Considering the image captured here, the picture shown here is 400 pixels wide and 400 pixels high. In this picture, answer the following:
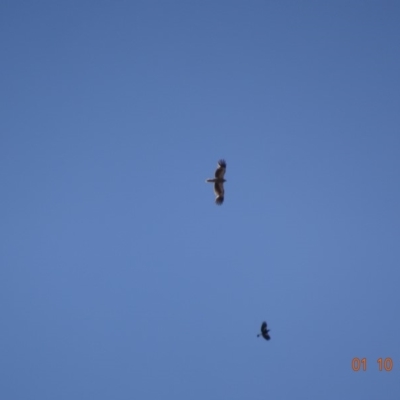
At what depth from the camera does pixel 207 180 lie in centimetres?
734

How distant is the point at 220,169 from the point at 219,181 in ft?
0.49

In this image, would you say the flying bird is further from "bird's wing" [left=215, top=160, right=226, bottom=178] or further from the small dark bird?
the small dark bird

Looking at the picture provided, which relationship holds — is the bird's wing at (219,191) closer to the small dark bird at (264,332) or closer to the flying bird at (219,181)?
the flying bird at (219,181)

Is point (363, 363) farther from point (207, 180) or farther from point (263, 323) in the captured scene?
point (207, 180)

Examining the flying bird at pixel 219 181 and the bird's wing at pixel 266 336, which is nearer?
the flying bird at pixel 219 181

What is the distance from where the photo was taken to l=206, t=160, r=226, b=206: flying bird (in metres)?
7.38

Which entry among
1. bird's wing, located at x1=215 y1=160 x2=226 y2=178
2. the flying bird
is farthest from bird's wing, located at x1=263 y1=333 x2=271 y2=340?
bird's wing, located at x1=215 y1=160 x2=226 y2=178

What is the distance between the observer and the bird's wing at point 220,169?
7.38 meters

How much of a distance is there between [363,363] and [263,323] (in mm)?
1333

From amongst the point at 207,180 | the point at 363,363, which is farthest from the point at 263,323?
the point at 207,180

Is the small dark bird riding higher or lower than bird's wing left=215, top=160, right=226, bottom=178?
lower

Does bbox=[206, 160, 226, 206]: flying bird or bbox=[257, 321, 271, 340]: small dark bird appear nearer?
bbox=[206, 160, 226, 206]: flying bird

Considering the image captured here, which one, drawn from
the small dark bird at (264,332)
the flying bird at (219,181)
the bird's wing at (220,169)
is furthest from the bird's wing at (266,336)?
the bird's wing at (220,169)
